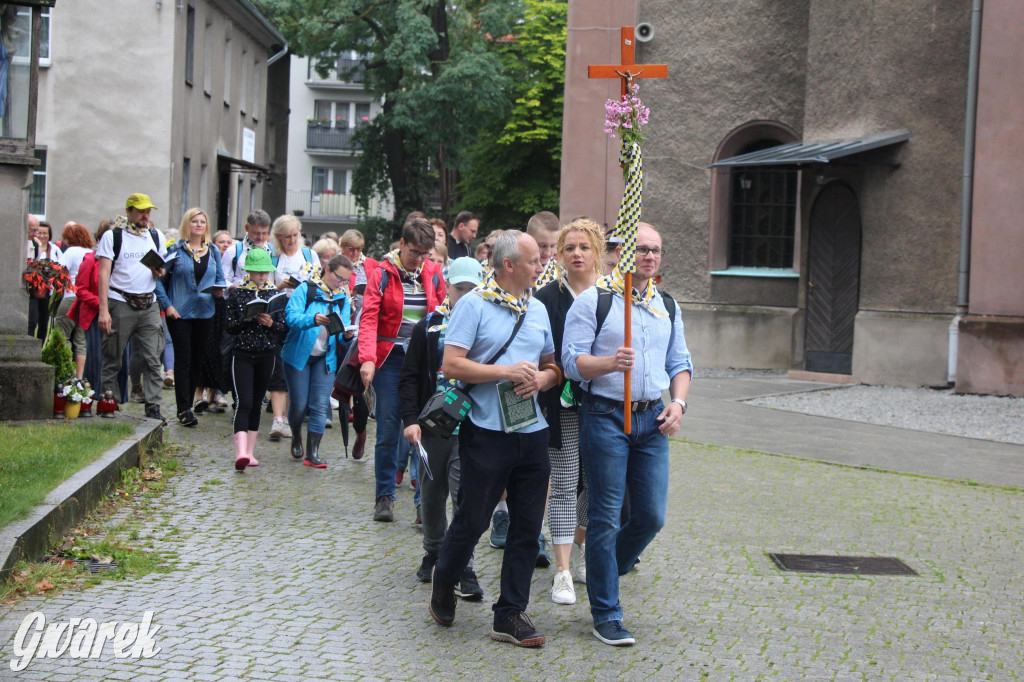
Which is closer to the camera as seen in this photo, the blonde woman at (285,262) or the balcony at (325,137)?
the blonde woman at (285,262)

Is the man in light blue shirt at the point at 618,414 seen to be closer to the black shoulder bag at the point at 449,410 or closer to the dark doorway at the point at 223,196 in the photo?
the black shoulder bag at the point at 449,410

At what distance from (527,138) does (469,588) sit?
1388 inches

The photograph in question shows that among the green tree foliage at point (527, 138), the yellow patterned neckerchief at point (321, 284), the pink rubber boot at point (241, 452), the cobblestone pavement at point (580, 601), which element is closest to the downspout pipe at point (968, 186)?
the cobblestone pavement at point (580, 601)

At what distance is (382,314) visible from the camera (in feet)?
26.3

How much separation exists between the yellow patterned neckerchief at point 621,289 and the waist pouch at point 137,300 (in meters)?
6.45

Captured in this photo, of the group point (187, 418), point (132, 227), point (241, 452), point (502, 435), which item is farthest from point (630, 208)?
point (187, 418)

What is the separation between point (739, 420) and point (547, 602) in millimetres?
8243

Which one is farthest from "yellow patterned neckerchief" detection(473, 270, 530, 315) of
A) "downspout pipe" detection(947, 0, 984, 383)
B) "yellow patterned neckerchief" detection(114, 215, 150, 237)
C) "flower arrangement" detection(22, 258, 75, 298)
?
"downspout pipe" detection(947, 0, 984, 383)

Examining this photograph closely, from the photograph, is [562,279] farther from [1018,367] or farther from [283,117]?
[283,117]

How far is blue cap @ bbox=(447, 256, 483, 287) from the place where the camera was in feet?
21.1

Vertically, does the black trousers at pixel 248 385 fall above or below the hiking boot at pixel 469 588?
above

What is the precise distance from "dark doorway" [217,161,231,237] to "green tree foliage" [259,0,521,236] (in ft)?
19.2

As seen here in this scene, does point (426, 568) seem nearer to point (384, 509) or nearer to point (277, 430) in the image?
point (384, 509)

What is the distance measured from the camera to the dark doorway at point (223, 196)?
1312 inches
